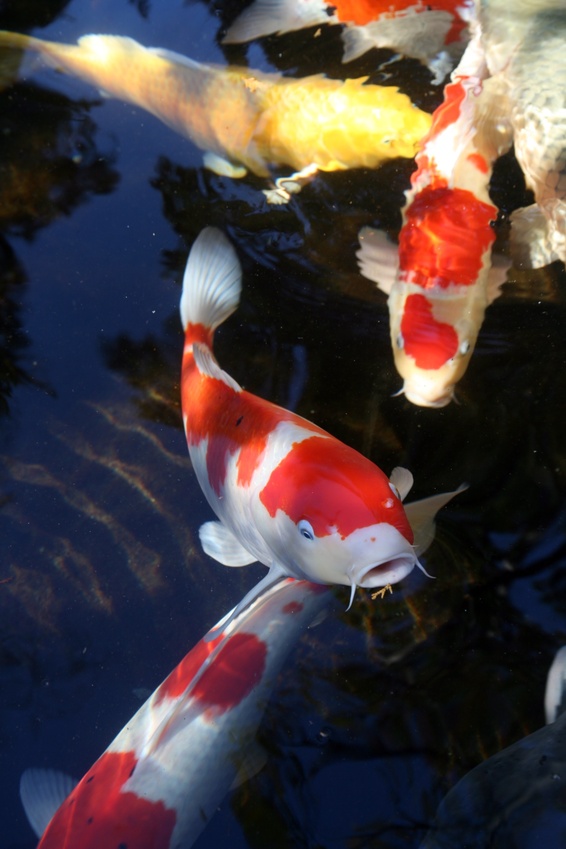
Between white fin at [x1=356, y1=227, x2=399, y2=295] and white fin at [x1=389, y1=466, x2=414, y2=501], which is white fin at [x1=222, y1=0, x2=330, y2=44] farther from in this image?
white fin at [x1=389, y1=466, x2=414, y2=501]

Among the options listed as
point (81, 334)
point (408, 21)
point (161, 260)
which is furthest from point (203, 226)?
point (408, 21)

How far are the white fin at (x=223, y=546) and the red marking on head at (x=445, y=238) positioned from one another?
1338 mm

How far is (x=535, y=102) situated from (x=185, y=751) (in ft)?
10.8

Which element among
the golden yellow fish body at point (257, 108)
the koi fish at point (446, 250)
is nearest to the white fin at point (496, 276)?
the koi fish at point (446, 250)

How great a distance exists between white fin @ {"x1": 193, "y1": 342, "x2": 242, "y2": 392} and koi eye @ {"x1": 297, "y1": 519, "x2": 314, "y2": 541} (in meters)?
0.74

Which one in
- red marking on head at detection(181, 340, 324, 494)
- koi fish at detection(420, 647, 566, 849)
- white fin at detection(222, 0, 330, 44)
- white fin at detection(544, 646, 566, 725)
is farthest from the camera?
white fin at detection(222, 0, 330, 44)

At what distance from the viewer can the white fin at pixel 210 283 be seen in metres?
3.15

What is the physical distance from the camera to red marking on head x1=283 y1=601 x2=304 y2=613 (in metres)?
2.66

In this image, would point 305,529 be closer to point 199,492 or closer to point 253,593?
point 253,593

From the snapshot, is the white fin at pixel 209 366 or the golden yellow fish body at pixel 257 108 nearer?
the white fin at pixel 209 366

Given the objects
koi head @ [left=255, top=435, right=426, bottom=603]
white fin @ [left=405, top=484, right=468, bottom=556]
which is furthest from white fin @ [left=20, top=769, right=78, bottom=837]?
white fin @ [left=405, top=484, right=468, bottom=556]

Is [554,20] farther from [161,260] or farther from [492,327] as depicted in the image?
[161,260]

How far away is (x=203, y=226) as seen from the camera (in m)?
3.71

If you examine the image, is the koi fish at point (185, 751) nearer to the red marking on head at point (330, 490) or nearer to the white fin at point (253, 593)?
the white fin at point (253, 593)
